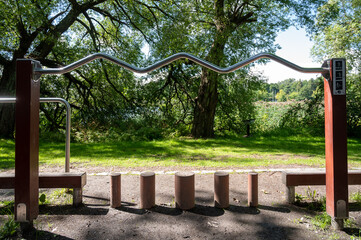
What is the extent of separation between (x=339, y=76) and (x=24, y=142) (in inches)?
113

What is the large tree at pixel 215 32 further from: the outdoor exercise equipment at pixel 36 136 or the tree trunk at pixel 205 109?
the outdoor exercise equipment at pixel 36 136

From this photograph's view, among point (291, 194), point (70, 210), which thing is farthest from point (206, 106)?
point (70, 210)

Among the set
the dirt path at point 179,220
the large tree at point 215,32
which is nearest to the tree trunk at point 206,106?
the large tree at point 215,32

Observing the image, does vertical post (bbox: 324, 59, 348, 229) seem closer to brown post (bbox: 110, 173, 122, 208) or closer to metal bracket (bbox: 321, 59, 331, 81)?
metal bracket (bbox: 321, 59, 331, 81)

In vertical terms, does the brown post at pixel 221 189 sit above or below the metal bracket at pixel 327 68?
below

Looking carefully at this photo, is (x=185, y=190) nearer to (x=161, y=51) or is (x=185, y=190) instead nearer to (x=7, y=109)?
(x=161, y=51)

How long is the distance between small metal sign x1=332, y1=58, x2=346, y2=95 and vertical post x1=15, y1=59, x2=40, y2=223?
2.73 meters

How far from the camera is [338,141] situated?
241cm

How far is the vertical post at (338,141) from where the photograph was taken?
2.41 metres

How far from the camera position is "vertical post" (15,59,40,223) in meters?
2.34

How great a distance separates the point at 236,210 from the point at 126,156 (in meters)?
4.01

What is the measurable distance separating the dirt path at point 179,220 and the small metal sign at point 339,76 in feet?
4.19

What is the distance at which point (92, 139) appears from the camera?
405 inches

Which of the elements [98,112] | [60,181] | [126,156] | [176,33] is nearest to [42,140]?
[98,112]
